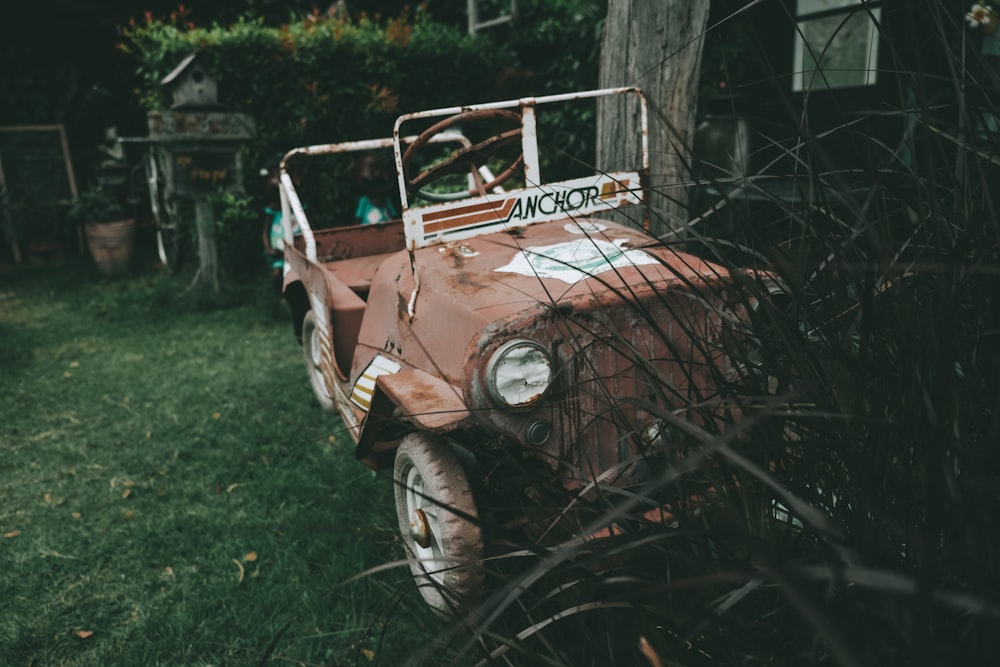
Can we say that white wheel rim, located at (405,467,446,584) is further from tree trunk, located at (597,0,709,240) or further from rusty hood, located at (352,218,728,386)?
tree trunk, located at (597,0,709,240)

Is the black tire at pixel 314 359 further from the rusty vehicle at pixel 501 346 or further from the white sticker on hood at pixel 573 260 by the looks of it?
the white sticker on hood at pixel 573 260

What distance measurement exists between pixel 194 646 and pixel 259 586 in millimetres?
326

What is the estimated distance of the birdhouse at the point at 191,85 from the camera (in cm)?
655

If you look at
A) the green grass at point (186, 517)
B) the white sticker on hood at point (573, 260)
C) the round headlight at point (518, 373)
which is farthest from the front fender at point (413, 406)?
the white sticker on hood at point (573, 260)

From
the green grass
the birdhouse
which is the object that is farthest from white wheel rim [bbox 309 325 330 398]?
the birdhouse

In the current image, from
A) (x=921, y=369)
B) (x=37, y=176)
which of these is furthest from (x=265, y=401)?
(x=37, y=176)

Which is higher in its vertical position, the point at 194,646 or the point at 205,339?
the point at 194,646

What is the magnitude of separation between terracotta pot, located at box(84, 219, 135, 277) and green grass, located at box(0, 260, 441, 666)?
2.65 metres

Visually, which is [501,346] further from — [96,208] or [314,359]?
[96,208]

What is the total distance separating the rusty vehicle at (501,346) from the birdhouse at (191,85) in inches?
174

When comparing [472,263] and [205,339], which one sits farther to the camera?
[205,339]

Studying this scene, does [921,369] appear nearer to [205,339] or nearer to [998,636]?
[998,636]

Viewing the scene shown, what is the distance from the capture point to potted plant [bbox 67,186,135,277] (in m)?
8.06

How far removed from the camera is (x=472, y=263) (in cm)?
254
